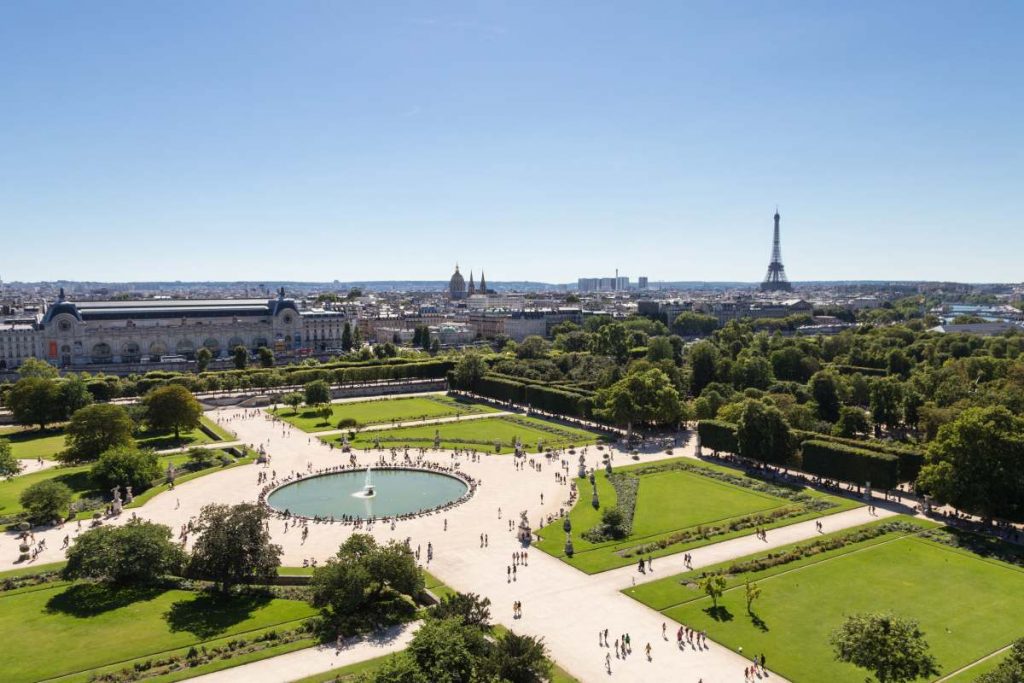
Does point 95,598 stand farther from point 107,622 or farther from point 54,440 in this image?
point 54,440

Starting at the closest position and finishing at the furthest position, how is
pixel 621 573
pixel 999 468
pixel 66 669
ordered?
pixel 66 669
pixel 621 573
pixel 999 468

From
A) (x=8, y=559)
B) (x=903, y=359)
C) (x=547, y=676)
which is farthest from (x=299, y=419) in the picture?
(x=903, y=359)

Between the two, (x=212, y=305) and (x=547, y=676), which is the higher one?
(x=212, y=305)

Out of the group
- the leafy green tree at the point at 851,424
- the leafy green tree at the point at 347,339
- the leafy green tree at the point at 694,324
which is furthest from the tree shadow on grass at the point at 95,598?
the leafy green tree at the point at 694,324

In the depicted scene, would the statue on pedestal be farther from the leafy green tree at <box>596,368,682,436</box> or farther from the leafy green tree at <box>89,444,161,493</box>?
the leafy green tree at <box>596,368,682,436</box>

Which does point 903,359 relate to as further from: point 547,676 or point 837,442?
point 547,676

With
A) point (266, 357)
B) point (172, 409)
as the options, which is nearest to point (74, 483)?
point (172, 409)

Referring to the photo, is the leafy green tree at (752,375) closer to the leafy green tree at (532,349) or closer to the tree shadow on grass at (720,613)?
the leafy green tree at (532,349)
